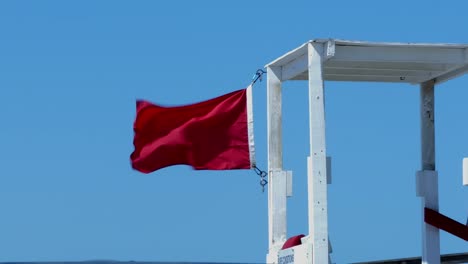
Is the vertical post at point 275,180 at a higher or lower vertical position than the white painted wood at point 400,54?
lower

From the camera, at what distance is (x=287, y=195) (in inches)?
733

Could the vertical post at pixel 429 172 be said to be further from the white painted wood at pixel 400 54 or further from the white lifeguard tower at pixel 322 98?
the white painted wood at pixel 400 54

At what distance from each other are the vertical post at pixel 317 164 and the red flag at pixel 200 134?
2.21 meters

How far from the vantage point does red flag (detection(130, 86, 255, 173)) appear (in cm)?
1886

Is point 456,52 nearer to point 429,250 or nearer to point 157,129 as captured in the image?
point 429,250

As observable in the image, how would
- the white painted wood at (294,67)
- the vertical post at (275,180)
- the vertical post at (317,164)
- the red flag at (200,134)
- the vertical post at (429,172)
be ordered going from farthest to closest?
Answer: the vertical post at (429,172) < the red flag at (200,134) < the vertical post at (275,180) < the white painted wood at (294,67) < the vertical post at (317,164)

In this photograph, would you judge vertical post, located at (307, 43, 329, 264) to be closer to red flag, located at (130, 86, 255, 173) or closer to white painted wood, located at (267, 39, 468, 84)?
white painted wood, located at (267, 39, 468, 84)

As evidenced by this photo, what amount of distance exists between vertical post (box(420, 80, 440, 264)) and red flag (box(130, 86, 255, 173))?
251 centimetres

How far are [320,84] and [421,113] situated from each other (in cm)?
325

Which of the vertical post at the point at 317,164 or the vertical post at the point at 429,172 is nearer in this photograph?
the vertical post at the point at 317,164

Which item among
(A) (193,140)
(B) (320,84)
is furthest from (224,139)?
(B) (320,84)

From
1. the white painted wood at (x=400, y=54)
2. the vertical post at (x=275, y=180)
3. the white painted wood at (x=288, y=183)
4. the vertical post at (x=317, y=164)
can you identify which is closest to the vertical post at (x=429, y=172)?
the white painted wood at (x=400, y=54)

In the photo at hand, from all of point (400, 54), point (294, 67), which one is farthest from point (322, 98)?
point (294, 67)

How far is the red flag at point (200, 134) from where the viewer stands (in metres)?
18.9
